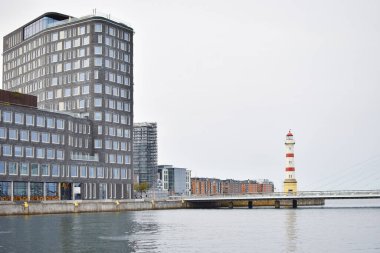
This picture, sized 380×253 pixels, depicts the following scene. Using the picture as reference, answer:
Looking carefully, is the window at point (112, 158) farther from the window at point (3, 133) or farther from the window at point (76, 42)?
the window at point (3, 133)

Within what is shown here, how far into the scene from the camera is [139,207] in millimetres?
157250

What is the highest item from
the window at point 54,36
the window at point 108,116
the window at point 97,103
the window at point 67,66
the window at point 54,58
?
the window at point 54,36

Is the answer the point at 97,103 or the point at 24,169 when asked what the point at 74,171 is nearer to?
the point at 24,169

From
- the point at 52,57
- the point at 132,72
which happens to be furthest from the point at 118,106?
the point at 52,57

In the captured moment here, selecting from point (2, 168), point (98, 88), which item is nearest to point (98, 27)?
point (98, 88)

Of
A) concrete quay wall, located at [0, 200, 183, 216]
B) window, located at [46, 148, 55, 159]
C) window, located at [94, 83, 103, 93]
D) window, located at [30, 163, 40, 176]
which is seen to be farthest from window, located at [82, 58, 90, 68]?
concrete quay wall, located at [0, 200, 183, 216]

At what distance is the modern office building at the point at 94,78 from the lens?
160m

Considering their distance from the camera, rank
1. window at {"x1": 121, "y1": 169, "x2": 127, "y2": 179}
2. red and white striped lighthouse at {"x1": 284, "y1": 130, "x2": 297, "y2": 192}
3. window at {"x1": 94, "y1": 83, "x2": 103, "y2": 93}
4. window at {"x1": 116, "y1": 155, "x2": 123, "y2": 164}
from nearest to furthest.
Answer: window at {"x1": 94, "y1": 83, "x2": 103, "y2": 93} → window at {"x1": 116, "y1": 155, "x2": 123, "y2": 164} → window at {"x1": 121, "y1": 169, "x2": 127, "y2": 179} → red and white striped lighthouse at {"x1": 284, "y1": 130, "x2": 297, "y2": 192}

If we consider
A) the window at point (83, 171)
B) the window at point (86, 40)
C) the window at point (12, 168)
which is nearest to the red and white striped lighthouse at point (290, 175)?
the window at point (83, 171)

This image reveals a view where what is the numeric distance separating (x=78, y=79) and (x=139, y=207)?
3822 centimetres

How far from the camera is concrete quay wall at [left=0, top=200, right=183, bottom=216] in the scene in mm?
116062

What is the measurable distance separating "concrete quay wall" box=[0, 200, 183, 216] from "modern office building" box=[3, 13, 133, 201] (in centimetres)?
818

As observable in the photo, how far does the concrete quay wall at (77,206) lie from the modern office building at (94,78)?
26.9 feet

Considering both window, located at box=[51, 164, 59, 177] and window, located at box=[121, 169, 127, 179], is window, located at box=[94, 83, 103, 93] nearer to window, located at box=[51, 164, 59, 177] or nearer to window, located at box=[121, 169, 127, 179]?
window, located at box=[121, 169, 127, 179]
